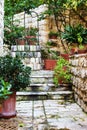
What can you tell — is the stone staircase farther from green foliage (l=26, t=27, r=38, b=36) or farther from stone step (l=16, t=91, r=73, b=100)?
green foliage (l=26, t=27, r=38, b=36)

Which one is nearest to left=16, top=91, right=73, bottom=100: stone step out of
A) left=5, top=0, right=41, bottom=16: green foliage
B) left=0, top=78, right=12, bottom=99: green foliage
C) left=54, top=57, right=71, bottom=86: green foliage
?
left=54, top=57, right=71, bottom=86: green foliage

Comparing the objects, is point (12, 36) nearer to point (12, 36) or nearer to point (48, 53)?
point (12, 36)

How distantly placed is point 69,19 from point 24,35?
162 centimetres

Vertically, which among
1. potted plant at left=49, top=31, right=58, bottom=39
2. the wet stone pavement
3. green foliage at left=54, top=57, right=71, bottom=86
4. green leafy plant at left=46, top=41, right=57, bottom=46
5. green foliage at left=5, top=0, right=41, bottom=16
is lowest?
the wet stone pavement

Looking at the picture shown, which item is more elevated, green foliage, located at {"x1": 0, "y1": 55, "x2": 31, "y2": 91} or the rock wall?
the rock wall

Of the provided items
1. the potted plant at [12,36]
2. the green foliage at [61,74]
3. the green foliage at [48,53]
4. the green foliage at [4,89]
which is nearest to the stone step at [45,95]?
the green foliage at [61,74]

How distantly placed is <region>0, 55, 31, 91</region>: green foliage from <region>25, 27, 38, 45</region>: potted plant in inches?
161

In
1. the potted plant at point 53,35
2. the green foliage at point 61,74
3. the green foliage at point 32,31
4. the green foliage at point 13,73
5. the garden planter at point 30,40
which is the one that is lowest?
the green foliage at point 61,74

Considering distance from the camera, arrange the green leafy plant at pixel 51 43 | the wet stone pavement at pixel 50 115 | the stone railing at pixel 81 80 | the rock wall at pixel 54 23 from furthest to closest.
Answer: the rock wall at pixel 54 23 < the green leafy plant at pixel 51 43 < the stone railing at pixel 81 80 < the wet stone pavement at pixel 50 115

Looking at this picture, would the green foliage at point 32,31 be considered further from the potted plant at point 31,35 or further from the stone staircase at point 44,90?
the stone staircase at point 44,90

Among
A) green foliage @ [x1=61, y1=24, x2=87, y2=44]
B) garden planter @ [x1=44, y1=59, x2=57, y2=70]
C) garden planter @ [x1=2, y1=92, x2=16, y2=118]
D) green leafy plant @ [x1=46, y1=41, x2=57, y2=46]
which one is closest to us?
garden planter @ [x1=2, y1=92, x2=16, y2=118]

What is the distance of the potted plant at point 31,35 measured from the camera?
27.7 feet

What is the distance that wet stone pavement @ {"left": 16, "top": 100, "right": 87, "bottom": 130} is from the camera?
380cm

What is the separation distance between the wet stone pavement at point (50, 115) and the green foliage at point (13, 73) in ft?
1.76
